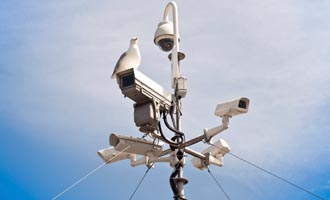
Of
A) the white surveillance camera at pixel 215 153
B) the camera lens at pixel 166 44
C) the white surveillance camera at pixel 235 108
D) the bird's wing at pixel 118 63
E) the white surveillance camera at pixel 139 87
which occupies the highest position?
the camera lens at pixel 166 44

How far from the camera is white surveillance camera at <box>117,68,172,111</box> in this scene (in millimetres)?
11047

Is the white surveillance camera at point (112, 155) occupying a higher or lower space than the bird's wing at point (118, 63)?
lower

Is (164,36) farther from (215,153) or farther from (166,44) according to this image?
(215,153)

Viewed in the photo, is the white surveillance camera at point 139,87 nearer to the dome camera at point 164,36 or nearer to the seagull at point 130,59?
the seagull at point 130,59

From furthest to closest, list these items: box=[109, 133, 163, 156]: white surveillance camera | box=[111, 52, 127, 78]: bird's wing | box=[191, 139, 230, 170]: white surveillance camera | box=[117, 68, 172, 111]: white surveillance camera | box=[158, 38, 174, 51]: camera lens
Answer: box=[158, 38, 174, 51]: camera lens, box=[191, 139, 230, 170]: white surveillance camera, box=[109, 133, 163, 156]: white surveillance camera, box=[111, 52, 127, 78]: bird's wing, box=[117, 68, 172, 111]: white surveillance camera

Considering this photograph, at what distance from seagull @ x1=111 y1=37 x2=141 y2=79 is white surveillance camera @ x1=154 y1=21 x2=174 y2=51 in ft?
4.73

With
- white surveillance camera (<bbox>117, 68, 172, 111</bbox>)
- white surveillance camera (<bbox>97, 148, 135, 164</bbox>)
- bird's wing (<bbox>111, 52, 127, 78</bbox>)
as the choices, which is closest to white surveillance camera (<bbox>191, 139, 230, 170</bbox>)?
white surveillance camera (<bbox>97, 148, 135, 164</bbox>)

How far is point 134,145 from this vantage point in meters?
11.9

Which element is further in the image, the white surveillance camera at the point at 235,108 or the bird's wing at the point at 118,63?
the white surveillance camera at the point at 235,108

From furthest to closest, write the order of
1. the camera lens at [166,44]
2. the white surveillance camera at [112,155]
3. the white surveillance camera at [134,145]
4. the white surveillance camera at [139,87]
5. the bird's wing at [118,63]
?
1. the camera lens at [166,44]
2. the white surveillance camera at [112,155]
3. the white surveillance camera at [134,145]
4. the bird's wing at [118,63]
5. the white surveillance camera at [139,87]

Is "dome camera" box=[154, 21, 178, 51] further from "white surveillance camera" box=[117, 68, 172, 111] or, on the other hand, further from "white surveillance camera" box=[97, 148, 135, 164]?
"white surveillance camera" box=[97, 148, 135, 164]

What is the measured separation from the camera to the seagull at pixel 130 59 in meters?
11.4

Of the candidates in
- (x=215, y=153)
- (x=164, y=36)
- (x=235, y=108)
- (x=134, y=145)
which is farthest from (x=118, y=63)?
(x=215, y=153)

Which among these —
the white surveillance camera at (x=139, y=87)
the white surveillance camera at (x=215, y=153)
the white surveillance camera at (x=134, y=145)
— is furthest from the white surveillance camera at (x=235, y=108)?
the white surveillance camera at (x=134, y=145)
